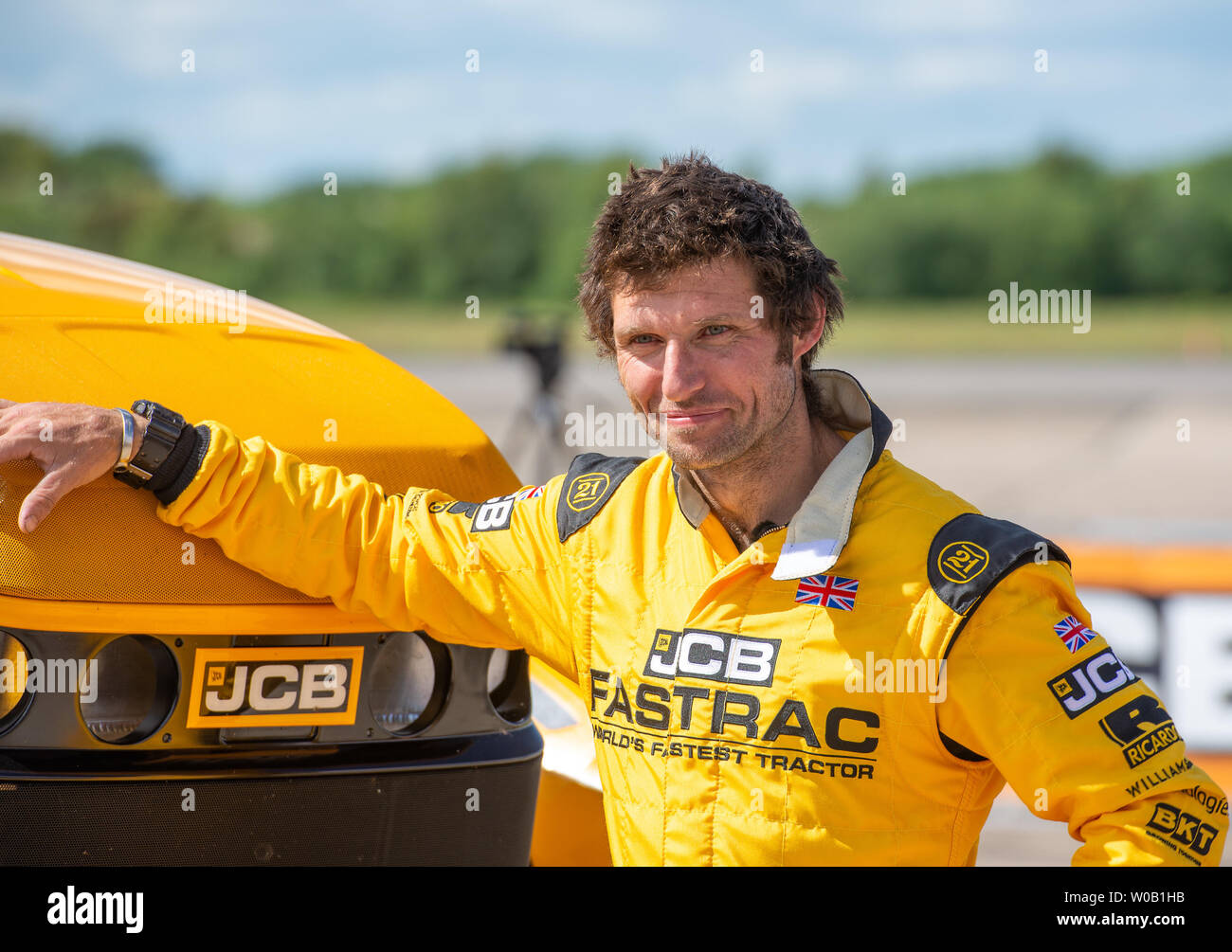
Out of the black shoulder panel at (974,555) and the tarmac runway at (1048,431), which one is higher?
the black shoulder panel at (974,555)

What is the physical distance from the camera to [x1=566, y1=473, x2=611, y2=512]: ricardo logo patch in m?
2.51

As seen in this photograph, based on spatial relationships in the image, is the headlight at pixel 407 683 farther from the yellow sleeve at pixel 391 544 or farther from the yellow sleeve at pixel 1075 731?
the yellow sleeve at pixel 1075 731

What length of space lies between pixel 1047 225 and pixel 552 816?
62.4 m

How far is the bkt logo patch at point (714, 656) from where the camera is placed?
2.20 meters

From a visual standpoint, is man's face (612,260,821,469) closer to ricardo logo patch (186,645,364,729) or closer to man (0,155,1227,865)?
man (0,155,1227,865)

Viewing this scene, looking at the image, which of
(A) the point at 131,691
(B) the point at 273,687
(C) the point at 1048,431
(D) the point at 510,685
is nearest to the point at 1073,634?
(D) the point at 510,685

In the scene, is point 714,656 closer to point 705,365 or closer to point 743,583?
point 743,583

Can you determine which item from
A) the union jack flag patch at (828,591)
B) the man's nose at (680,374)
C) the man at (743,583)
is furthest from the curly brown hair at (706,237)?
the union jack flag patch at (828,591)

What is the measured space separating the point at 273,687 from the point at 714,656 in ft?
2.43

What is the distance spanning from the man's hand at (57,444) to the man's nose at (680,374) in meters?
0.90

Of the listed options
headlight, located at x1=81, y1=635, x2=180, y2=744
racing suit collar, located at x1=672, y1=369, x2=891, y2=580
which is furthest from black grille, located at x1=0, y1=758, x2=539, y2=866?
racing suit collar, located at x1=672, y1=369, x2=891, y2=580

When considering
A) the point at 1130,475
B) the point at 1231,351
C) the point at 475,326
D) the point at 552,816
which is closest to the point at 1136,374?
the point at 1231,351

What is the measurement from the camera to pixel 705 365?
230 centimetres

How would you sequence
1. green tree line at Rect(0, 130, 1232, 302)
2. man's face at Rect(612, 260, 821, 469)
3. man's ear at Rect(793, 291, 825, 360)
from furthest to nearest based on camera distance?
green tree line at Rect(0, 130, 1232, 302), man's ear at Rect(793, 291, 825, 360), man's face at Rect(612, 260, 821, 469)
